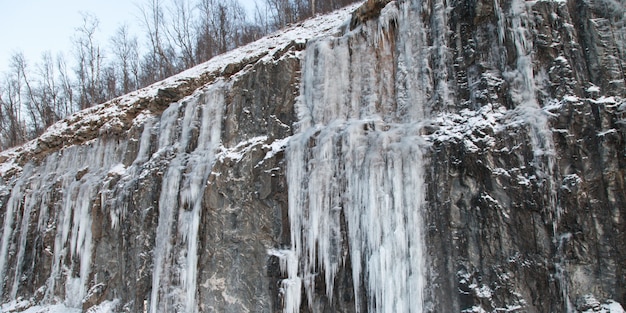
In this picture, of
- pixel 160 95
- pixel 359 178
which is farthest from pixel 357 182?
pixel 160 95

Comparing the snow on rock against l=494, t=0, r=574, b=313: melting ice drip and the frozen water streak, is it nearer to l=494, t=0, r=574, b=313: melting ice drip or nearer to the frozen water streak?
the frozen water streak

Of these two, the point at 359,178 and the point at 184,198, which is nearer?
the point at 359,178

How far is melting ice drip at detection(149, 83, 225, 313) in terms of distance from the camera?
8.48 meters

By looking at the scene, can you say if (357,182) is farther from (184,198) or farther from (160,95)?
(160,95)

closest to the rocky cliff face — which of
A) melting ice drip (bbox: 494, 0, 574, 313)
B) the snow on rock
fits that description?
melting ice drip (bbox: 494, 0, 574, 313)

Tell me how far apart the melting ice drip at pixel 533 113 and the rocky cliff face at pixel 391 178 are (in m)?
0.02

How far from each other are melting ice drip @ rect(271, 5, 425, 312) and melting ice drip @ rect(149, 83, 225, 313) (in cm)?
213

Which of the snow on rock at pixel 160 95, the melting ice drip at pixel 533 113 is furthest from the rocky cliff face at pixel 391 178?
the snow on rock at pixel 160 95

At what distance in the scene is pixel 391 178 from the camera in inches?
271

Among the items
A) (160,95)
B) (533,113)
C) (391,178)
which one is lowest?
(391,178)

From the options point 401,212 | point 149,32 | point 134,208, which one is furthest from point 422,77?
point 149,32

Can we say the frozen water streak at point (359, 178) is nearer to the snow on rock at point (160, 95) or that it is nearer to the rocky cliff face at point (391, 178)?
the rocky cliff face at point (391, 178)

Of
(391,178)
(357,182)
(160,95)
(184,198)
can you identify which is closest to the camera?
(391,178)

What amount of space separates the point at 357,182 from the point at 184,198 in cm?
416
